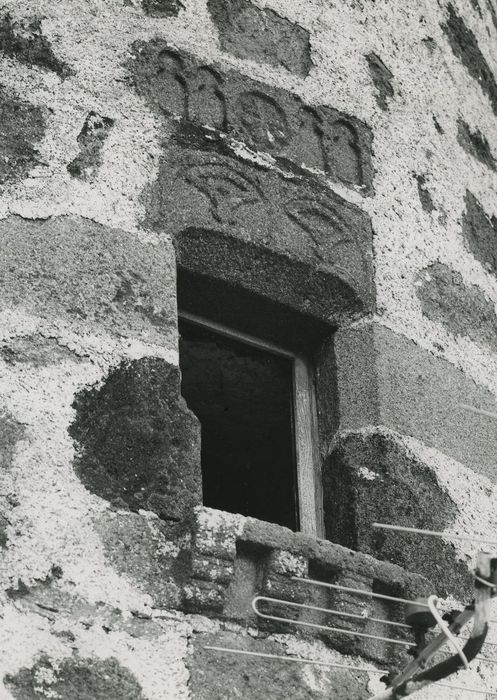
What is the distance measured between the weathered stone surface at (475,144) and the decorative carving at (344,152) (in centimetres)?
50

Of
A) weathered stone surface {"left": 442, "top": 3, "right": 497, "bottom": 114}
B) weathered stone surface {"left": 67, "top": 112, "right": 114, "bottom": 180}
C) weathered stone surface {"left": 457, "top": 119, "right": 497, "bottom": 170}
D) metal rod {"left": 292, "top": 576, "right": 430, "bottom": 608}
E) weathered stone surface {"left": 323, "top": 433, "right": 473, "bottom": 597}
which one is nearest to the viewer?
metal rod {"left": 292, "top": 576, "right": 430, "bottom": 608}

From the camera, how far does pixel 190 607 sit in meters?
2.19

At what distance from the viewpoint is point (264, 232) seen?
9.04 feet

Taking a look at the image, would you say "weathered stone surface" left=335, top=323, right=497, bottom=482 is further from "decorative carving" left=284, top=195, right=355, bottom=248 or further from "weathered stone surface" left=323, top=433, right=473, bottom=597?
"decorative carving" left=284, top=195, right=355, bottom=248

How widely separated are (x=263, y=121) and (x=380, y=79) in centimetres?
50

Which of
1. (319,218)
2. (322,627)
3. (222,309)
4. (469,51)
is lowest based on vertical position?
(322,627)

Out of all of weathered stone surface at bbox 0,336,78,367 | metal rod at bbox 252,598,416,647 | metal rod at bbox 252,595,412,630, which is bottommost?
metal rod at bbox 252,598,416,647

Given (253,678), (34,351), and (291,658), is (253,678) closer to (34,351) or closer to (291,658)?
(291,658)

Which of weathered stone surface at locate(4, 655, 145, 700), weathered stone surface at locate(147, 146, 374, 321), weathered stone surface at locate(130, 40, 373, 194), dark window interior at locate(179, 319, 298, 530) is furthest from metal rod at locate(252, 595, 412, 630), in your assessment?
weathered stone surface at locate(130, 40, 373, 194)

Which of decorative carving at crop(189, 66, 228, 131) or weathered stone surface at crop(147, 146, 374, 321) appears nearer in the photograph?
weathered stone surface at crop(147, 146, 374, 321)

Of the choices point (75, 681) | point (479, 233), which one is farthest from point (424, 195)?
point (75, 681)

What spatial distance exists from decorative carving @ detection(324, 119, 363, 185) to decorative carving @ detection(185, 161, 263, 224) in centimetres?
29

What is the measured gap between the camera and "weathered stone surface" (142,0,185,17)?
301cm

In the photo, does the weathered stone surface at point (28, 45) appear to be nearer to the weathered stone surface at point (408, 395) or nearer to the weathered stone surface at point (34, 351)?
the weathered stone surface at point (34, 351)
